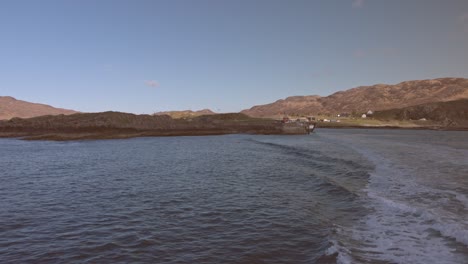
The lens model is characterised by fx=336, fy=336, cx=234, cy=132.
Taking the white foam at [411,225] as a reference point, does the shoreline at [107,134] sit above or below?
above

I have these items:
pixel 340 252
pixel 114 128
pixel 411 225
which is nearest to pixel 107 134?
pixel 114 128

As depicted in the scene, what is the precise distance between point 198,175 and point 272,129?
103436 millimetres

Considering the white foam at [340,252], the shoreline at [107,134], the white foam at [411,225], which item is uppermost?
the shoreline at [107,134]

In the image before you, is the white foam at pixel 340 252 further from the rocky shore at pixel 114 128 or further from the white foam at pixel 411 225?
the rocky shore at pixel 114 128

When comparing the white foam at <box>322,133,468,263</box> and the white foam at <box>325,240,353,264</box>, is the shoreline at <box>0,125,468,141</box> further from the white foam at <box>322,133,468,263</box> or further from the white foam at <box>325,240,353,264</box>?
the white foam at <box>325,240,353,264</box>

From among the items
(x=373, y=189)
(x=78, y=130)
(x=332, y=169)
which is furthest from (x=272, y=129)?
(x=373, y=189)

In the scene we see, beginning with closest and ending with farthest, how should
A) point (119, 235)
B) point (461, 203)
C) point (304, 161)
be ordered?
point (119, 235) → point (461, 203) → point (304, 161)

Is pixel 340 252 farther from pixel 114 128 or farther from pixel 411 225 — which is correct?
pixel 114 128

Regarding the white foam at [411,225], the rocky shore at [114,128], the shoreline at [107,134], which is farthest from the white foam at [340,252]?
the rocky shore at [114,128]

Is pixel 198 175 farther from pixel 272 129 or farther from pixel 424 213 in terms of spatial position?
pixel 272 129

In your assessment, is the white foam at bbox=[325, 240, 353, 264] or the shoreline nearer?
the white foam at bbox=[325, 240, 353, 264]

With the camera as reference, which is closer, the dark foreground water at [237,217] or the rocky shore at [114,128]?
Result: the dark foreground water at [237,217]

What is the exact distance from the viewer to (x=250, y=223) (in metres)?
16.9

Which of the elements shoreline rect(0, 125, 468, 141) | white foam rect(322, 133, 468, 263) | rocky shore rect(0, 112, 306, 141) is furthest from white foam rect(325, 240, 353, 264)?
rocky shore rect(0, 112, 306, 141)
